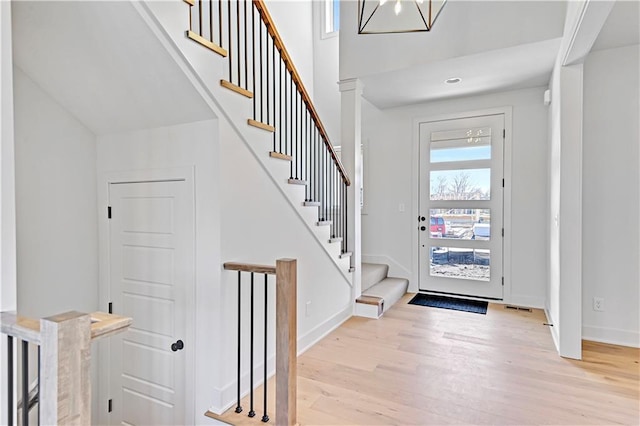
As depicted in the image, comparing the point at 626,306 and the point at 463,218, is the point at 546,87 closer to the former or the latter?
the point at 463,218

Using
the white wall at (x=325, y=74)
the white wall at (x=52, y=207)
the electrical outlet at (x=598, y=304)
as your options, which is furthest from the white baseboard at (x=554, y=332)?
the white wall at (x=52, y=207)

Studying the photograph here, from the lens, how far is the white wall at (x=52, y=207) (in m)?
2.17

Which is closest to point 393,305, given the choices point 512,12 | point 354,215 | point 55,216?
A: point 354,215

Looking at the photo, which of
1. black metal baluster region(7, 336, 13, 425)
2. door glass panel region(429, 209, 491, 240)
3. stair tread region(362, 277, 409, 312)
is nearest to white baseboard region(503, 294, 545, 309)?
door glass panel region(429, 209, 491, 240)

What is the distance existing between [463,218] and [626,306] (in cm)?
177

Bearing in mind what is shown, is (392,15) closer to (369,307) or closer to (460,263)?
(369,307)

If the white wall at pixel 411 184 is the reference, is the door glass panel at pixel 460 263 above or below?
below

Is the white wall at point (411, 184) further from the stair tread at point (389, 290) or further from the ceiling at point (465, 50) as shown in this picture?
the ceiling at point (465, 50)

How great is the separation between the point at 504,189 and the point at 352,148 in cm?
195

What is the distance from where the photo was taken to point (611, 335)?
3.05 m

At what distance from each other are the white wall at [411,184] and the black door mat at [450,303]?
297 millimetres

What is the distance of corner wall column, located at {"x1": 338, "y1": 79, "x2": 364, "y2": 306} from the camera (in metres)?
3.67

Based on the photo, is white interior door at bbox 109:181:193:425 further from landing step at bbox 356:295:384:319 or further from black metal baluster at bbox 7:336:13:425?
landing step at bbox 356:295:384:319

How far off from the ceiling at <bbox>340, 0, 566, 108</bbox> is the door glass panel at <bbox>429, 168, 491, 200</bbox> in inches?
38.3
